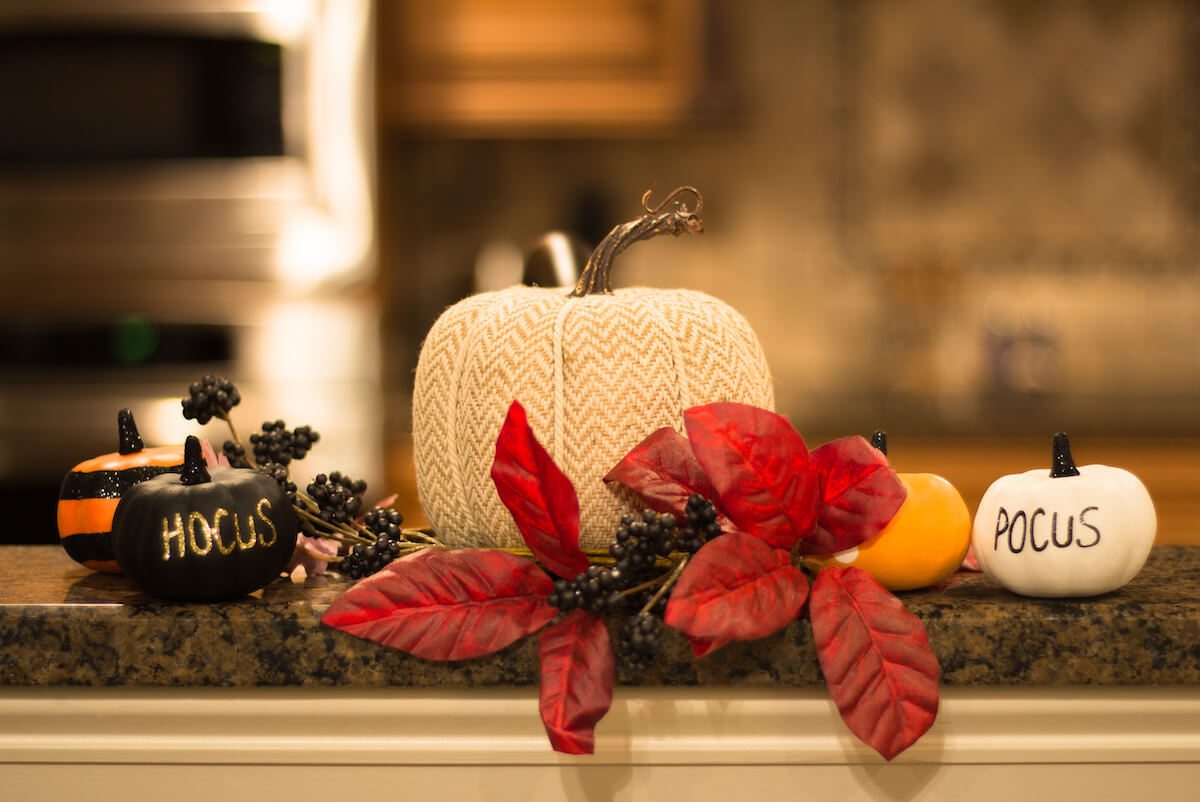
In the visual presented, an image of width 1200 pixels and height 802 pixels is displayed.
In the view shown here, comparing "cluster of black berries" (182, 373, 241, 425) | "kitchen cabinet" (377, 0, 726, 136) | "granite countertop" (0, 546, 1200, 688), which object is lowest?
"granite countertop" (0, 546, 1200, 688)

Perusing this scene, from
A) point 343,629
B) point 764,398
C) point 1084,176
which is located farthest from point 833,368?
point 343,629

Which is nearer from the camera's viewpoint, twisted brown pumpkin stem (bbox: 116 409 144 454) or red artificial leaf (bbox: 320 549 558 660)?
red artificial leaf (bbox: 320 549 558 660)

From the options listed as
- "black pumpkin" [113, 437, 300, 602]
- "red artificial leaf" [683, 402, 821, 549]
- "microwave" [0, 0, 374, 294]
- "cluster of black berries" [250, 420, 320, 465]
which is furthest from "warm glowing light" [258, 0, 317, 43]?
"red artificial leaf" [683, 402, 821, 549]

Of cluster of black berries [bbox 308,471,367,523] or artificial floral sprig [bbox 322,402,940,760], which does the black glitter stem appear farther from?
cluster of black berries [bbox 308,471,367,523]

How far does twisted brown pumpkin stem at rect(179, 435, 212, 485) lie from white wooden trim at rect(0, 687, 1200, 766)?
10cm

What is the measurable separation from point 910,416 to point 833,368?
1.87ft

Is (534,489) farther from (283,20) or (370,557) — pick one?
(283,20)

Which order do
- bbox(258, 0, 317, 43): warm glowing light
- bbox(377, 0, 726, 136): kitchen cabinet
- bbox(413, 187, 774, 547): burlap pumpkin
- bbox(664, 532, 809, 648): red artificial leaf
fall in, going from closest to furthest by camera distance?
bbox(664, 532, 809, 648): red artificial leaf
bbox(413, 187, 774, 547): burlap pumpkin
bbox(258, 0, 317, 43): warm glowing light
bbox(377, 0, 726, 136): kitchen cabinet

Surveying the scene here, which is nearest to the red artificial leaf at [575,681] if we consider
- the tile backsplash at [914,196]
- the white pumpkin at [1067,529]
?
the white pumpkin at [1067,529]

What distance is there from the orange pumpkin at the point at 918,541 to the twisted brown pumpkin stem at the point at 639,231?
19 cm

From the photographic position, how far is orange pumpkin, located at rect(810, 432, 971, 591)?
570 millimetres

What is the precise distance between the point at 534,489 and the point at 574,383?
94 millimetres

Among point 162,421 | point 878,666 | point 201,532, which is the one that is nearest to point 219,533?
point 201,532

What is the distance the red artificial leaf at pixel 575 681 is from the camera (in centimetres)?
51
